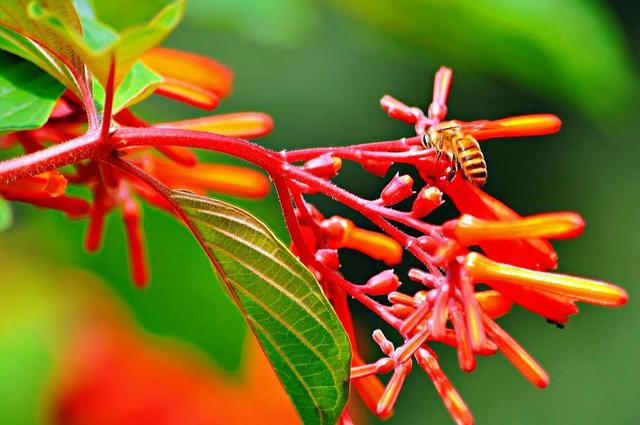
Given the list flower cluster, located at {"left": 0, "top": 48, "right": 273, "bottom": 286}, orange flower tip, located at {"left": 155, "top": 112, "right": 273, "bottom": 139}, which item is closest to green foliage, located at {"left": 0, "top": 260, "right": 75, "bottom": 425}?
flower cluster, located at {"left": 0, "top": 48, "right": 273, "bottom": 286}

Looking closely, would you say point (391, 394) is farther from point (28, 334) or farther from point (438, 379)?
point (28, 334)

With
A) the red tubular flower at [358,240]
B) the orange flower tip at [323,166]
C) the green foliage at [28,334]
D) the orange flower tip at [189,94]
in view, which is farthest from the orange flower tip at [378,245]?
the green foliage at [28,334]

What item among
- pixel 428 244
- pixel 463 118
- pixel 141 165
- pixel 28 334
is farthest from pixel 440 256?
pixel 463 118

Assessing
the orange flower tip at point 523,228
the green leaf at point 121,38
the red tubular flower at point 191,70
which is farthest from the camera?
the red tubular flower at point 191,70

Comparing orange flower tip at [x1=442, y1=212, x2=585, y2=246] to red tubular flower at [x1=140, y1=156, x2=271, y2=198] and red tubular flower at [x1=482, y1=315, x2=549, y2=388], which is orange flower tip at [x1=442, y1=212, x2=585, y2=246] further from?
red tubular flower at [x1=140, y1=156, x2=271, y2=198]

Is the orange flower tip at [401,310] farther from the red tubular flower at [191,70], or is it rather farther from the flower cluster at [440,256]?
the red tubular flower at [191,70]

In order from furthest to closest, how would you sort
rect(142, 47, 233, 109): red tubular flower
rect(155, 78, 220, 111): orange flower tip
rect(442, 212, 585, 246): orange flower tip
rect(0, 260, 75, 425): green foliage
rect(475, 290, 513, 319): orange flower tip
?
rect(0, 260, 75, 425): green foliage < rect(142, 47, 233, 109): red tubular flower < rect(155, 78, 220, 111): orange flower tip < rect(475, 290, 513, 319): orange flower tip < rect(442, 212, 585, 246): orange flower tip
